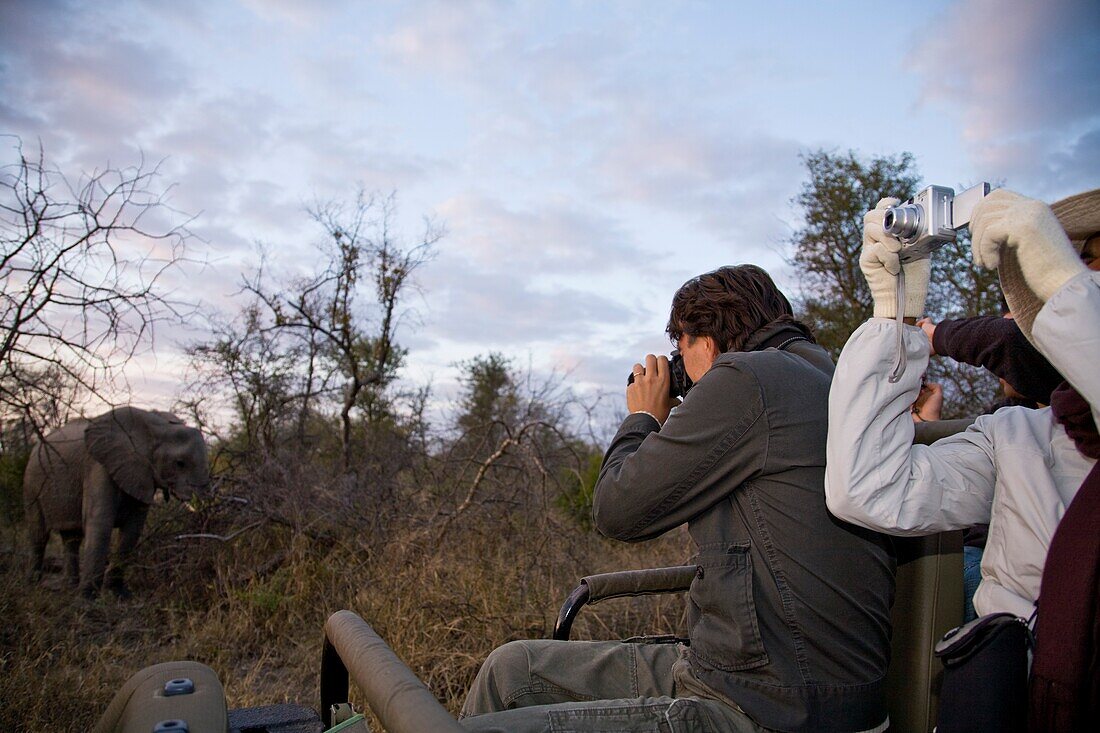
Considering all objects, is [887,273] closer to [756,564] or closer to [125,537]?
[756,564]

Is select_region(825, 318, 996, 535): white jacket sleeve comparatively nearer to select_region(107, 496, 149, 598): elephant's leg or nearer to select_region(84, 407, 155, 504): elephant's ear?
select_region(107, 496, 149, 598): elephant's leg

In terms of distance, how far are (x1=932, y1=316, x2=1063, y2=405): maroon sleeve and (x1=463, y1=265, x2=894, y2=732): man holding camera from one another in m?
0.38

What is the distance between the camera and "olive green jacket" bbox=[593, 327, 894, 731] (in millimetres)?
1652

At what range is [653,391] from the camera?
2.27m

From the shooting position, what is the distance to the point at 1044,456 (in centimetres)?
149

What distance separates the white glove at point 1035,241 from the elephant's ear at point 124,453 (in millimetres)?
7177

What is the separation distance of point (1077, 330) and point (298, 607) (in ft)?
16.6

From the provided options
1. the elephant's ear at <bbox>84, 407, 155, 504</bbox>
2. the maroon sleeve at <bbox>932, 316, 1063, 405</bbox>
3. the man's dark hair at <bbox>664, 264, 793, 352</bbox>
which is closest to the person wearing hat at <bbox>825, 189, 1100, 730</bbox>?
the maroon sleeve at <bbox>932, 316, 1063, 405</bbox>

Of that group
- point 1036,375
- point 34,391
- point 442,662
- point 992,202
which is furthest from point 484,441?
point 992,202

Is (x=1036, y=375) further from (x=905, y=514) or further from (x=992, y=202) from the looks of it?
(x=992, y=202)

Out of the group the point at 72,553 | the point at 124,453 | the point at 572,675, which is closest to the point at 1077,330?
the point at 572,675

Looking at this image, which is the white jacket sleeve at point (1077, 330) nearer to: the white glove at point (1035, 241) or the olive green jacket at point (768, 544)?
the white glove at point (1035, 241)

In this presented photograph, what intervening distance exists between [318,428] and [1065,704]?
27.2 ft

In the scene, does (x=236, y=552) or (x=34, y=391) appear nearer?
(x=34, y=391)
